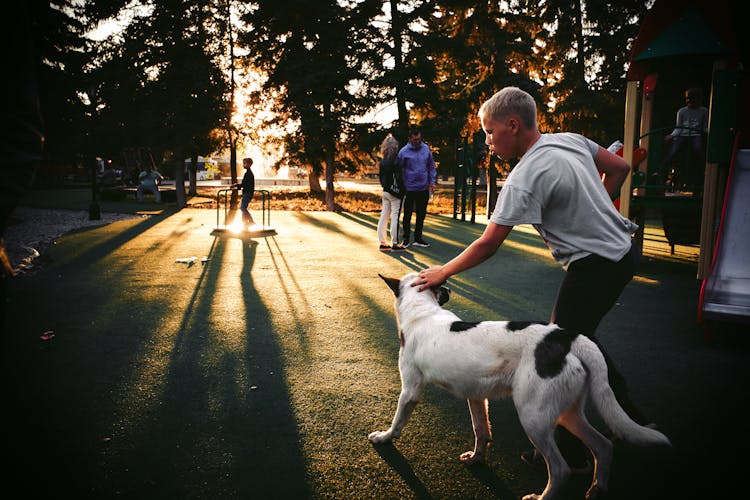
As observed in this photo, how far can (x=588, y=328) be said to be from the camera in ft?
8.63

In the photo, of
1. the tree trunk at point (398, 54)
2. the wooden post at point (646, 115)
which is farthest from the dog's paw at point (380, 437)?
the tree trunk at point (398, 54)

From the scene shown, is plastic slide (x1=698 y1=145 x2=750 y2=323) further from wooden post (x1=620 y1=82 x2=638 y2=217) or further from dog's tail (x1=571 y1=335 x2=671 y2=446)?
dog's tail (x1=571 y1=335 x2=671 y2=446)

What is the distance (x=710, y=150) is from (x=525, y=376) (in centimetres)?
597

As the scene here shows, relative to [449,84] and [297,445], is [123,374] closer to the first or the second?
[297,445]

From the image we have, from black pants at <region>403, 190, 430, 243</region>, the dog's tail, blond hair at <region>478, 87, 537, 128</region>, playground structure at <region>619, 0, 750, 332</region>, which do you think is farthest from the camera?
black pants at <region>403, 190, 430, 243</region>

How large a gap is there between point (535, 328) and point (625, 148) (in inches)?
280

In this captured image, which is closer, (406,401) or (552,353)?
(552,353)

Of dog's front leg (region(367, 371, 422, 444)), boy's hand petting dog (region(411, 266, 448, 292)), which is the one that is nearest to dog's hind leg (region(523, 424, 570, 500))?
dog's front leg (region(367, 371, 422, 444))

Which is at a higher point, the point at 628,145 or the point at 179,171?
the point at 628,145

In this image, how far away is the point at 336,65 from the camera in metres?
20.2

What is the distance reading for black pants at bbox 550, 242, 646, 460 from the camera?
256 cm

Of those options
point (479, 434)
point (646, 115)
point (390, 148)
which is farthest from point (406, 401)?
point (646, 115)

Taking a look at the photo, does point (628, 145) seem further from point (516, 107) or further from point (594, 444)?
point (594, 444)

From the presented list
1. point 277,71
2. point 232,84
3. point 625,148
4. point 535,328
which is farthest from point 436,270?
point 232,84
